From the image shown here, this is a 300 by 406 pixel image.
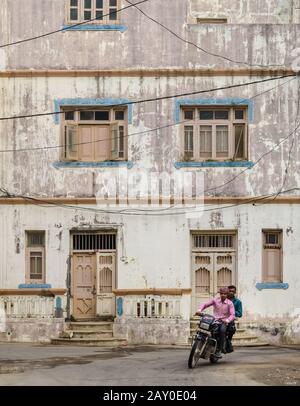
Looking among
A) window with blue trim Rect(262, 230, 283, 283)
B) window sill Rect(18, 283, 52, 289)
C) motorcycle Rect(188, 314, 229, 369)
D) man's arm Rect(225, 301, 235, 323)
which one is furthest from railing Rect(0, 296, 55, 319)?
motorcycle Rect(188, 314, 229, 369)

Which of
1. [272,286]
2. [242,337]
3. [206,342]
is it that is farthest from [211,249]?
[206,342]

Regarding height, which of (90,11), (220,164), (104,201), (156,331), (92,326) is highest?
(90,11)

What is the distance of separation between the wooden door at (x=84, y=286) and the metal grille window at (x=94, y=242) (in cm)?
22

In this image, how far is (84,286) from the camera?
90.8 feet

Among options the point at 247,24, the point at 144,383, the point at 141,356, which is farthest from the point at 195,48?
the point at 144,383

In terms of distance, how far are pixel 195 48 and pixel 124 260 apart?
6.00 m

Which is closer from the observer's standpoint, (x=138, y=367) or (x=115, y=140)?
(x=138, y=367)

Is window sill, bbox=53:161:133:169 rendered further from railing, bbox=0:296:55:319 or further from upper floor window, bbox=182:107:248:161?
railing, bbox=0:296:55:319

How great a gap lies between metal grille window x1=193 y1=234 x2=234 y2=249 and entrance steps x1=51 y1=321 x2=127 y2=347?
10.6ft

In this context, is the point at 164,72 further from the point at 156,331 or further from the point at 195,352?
the point at 195,352

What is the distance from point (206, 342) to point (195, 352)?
1.17 ft

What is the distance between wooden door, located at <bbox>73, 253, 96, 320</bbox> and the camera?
1088 inches

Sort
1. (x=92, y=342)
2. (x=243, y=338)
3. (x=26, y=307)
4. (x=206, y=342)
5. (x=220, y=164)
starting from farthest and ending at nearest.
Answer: (x=220, y=164) → (x=26, y=307) → (x=243, y=338) → (x=92, y=342) → (x=206, y=342)

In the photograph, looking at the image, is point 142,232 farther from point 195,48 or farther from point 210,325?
point 210,325
